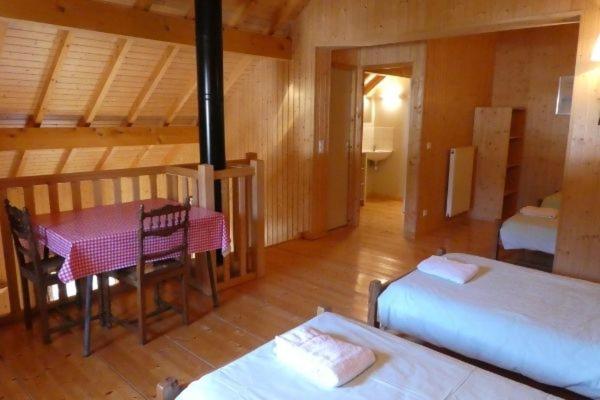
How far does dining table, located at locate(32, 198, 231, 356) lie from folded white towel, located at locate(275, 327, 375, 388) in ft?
4.44

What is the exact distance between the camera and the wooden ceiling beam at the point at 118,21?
10.8ft

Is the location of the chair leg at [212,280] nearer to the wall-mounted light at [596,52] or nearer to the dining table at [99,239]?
the dining table at [99,239]

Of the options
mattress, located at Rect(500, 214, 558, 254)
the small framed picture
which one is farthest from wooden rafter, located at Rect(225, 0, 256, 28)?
the small framed picture

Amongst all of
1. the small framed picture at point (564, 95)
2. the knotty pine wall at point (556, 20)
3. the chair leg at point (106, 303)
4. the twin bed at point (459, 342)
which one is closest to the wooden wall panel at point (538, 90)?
the small framed picture at point (564, 95)

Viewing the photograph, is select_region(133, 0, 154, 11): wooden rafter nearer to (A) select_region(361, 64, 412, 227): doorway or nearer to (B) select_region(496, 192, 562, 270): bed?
(B) select_region(496, 192, 562, 270): bed

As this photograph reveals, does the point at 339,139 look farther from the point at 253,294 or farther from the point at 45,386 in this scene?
the point at 45,386

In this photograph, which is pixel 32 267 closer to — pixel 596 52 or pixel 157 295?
pixel 157 295

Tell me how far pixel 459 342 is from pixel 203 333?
1.65m

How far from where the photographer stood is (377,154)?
769cm

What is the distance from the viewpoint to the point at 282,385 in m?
1.63

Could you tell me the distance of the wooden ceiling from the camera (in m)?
3.70

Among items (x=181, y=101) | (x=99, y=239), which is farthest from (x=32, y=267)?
(x=181, y=101)

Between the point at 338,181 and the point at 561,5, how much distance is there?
9.97 ft

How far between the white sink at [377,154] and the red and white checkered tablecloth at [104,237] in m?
4.79
